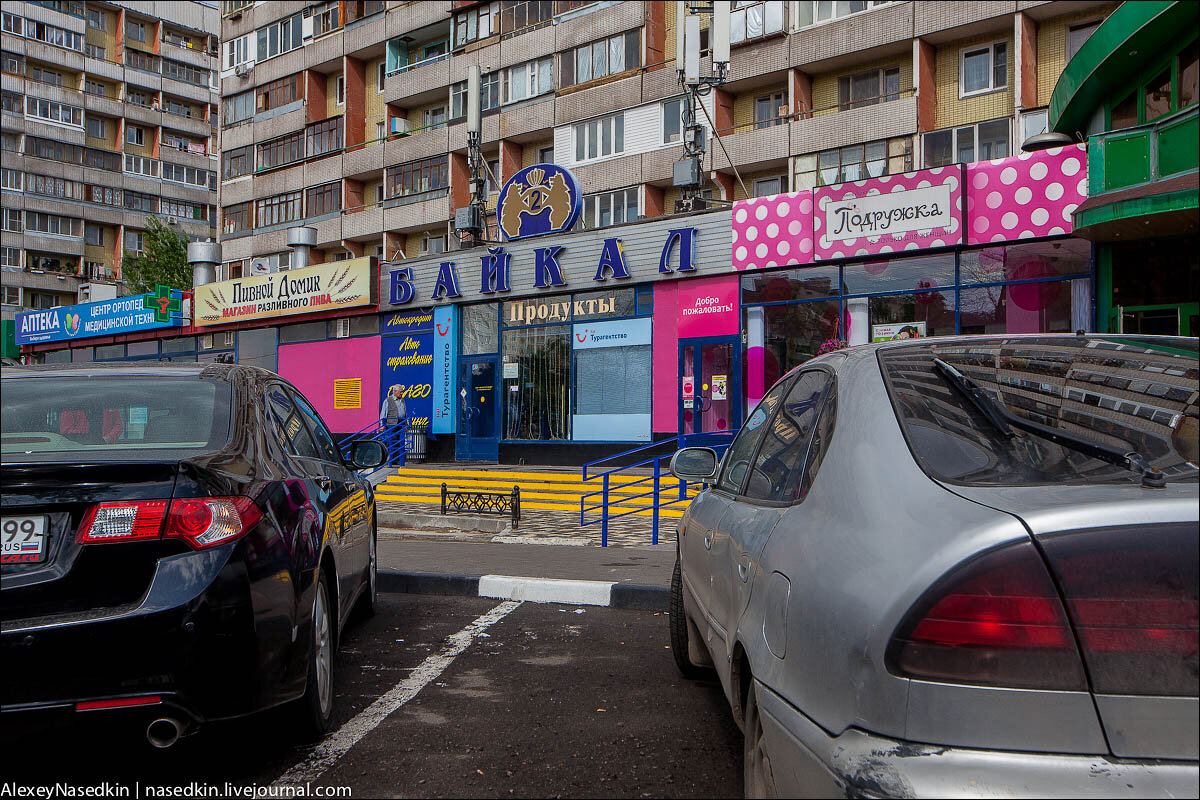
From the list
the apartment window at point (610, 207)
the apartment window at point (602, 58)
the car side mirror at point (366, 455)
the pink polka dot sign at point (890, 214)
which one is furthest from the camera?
the apartment window at point (610, 207)

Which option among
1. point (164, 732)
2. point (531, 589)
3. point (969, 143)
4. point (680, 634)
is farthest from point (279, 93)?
point (164, 732)

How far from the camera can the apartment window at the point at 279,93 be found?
42.7 m

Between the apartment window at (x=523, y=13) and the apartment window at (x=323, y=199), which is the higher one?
the apartment window at (x=523, y=13)

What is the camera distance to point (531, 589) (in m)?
7.51

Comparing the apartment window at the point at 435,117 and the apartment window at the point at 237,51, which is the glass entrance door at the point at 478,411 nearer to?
the apartment window at the point at 435,117

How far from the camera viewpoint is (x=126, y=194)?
69.1m

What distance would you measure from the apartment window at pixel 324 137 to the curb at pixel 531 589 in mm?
35521

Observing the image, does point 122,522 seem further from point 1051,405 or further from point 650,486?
point 650,486

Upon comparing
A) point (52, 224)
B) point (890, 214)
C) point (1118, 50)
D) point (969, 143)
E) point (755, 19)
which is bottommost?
point (890, 214)

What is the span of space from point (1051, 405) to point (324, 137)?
42.0 m

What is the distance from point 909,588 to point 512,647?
13.9 feet

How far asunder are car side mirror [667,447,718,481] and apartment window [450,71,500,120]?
106ft

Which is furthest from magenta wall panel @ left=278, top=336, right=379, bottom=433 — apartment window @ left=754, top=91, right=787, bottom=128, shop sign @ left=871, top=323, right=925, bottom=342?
shop sign @ left=871, top=323, right=925, bottom=342

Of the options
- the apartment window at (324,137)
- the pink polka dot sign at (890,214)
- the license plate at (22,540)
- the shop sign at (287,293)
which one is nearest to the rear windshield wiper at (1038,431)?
the license plate at (22,540)
